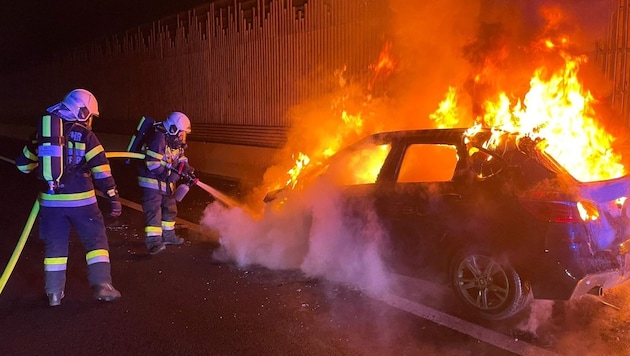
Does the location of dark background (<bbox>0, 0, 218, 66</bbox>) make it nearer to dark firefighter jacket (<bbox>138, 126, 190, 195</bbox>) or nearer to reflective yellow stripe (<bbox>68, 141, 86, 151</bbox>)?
dark firefighter jacket (<bbox>138, 126, 190, 195</bbox>)

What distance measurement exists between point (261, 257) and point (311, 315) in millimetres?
1695

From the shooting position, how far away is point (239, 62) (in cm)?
1496

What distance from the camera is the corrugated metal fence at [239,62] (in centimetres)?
1165

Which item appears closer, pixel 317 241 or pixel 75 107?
pixel 75 107

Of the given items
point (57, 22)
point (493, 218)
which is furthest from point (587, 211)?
point (57, 22)

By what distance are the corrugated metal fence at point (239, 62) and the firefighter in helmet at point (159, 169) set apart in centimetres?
520

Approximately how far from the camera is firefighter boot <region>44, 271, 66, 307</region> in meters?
5.02

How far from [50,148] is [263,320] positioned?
7.72 feet

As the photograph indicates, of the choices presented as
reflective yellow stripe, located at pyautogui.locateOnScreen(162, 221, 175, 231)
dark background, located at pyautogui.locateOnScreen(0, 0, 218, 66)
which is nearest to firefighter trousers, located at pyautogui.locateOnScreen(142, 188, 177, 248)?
reflective yellow stripe, located at pyautogui.locateOnScreen(162, 221, 175, 231)

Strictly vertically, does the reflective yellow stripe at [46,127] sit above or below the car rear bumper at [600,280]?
above

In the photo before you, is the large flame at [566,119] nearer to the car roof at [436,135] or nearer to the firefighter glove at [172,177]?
the car roof at [436,135]

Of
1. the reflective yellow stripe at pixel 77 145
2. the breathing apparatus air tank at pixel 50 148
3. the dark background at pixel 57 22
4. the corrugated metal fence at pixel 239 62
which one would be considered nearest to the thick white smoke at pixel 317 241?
the reflective yellow stripe at pixel 77 145

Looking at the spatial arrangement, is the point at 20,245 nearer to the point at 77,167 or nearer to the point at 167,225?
the point at 77,167

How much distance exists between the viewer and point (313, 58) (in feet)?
40.6
